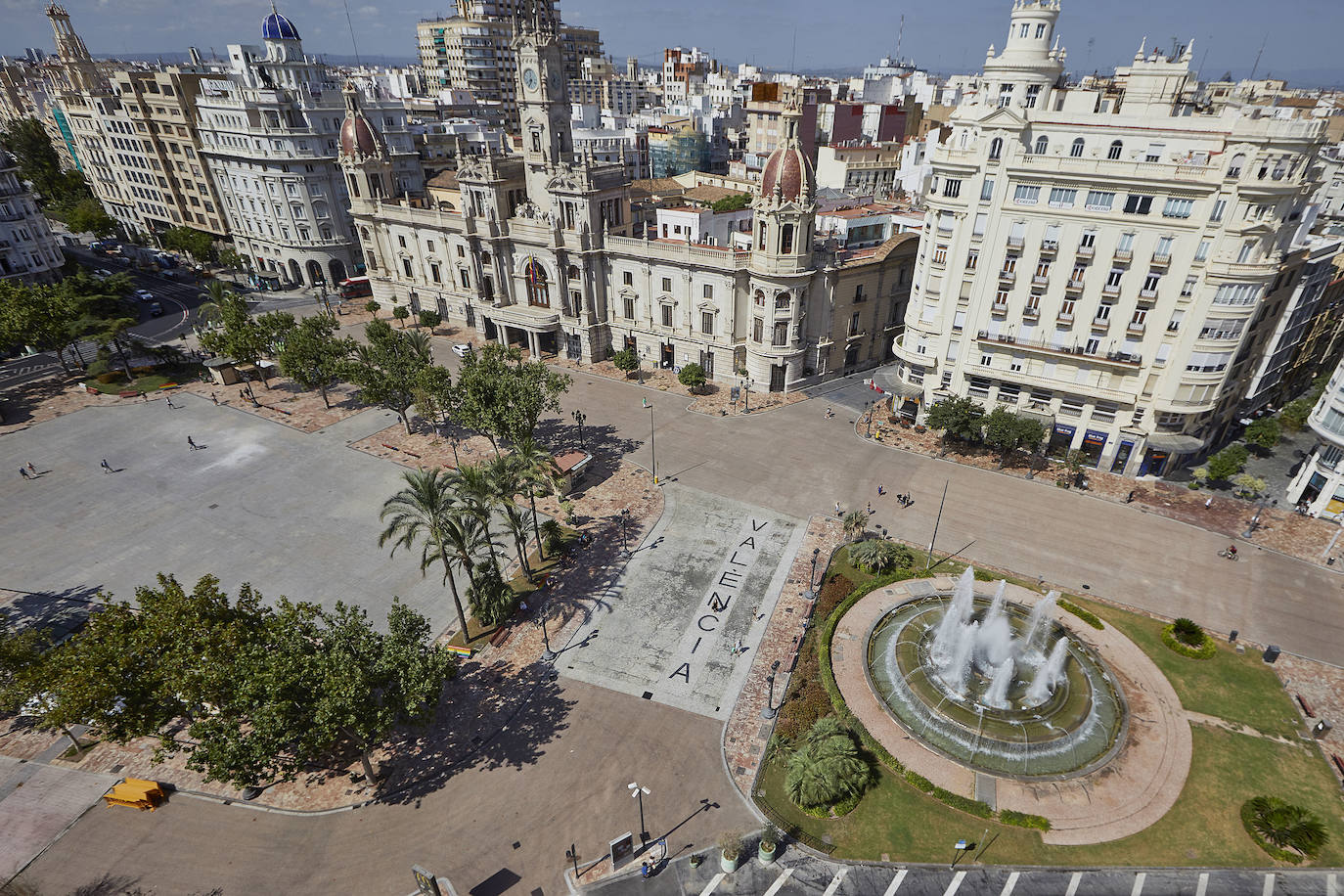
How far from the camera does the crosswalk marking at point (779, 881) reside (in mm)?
29438

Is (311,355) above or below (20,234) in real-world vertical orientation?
below

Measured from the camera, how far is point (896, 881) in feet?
97.6

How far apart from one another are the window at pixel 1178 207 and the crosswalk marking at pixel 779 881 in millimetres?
55070

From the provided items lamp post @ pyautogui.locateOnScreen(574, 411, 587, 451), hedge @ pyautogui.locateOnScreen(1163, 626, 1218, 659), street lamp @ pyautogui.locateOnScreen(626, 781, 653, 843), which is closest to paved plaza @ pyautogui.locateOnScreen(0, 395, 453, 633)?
lamp post @ pyautogui.locateOnScreen(574, 411, 587, 451)

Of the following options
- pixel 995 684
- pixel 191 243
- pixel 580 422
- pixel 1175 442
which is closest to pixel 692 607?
pixel 995 684

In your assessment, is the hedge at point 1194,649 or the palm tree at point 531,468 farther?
the palm tree at point 531,468

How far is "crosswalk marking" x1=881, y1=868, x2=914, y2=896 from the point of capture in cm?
2934

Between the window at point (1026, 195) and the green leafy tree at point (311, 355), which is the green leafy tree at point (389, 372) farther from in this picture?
the window at point (1026, 195)

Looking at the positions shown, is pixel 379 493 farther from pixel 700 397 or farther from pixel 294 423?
pixel 700 397

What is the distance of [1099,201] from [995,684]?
4021 centimetres

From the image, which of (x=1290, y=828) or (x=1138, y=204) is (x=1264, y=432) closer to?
(x=1138, y=204)

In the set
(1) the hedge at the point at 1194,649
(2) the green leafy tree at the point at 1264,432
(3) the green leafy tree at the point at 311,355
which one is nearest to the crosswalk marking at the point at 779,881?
(1) the hedge at the point at 1194,649

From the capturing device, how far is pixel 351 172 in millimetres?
95500

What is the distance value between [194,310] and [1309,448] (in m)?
149
